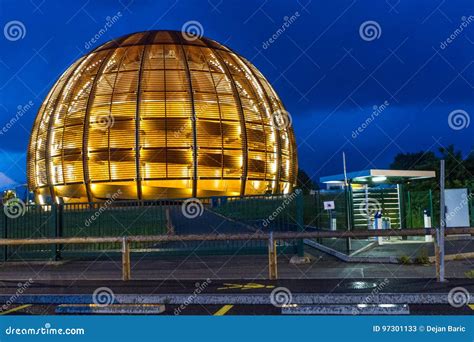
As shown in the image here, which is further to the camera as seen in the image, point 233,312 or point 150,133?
point 150,133

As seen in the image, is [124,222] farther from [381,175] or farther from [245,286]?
[245,286]

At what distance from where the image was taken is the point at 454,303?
981cm

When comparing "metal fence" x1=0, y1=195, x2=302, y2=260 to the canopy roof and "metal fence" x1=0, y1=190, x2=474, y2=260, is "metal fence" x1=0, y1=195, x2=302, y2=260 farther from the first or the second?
the canopy roof

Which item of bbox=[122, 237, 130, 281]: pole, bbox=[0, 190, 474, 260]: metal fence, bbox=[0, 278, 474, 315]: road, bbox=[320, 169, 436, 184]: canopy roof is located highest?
bbox=[320, 169, 436, 184]: canopy roof

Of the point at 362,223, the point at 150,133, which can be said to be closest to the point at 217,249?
the point at 362,223

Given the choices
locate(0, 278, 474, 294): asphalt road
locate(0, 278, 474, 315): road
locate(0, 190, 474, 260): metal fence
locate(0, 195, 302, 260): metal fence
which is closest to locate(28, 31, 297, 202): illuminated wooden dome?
locate(0, 190, 474, 260): metal fence

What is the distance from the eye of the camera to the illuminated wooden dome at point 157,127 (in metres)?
35.8

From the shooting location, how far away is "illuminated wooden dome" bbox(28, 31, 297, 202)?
3584 cm

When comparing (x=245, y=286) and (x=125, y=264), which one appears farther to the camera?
(x=125, y=264)

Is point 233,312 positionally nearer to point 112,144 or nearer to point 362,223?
Answer: point 362,223

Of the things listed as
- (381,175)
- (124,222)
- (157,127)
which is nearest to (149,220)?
(124,222)

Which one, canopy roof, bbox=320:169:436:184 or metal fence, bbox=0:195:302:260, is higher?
canopy roof, bbox=320:169:436:184

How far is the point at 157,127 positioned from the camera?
117 feet

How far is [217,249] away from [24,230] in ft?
21.2
